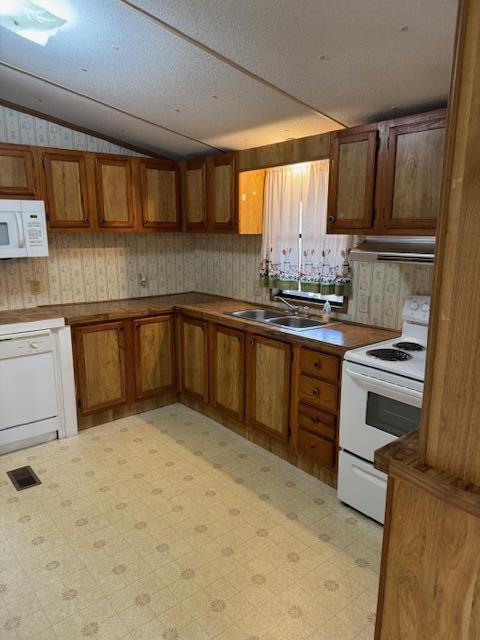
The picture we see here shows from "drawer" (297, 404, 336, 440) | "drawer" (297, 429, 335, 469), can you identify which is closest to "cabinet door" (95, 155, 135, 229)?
"drawer" (297, 404, 336, 440)

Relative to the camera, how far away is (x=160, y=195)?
3949 mm

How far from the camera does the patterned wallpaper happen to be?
9.61 feet

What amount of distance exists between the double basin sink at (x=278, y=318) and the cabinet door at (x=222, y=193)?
0.73 meters

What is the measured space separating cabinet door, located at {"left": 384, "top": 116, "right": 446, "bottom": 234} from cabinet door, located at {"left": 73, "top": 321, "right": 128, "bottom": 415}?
2.26 meters

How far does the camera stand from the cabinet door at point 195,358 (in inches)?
142

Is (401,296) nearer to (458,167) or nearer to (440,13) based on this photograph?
(440,13)

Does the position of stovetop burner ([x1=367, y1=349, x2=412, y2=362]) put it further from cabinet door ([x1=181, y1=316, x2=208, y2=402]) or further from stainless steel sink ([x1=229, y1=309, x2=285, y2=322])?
cabinet door ([x1=181, y1=316, x2=208, y2=402])

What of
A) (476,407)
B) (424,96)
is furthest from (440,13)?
(476,407)

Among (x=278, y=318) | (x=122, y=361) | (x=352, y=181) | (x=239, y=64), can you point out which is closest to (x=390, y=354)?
(x=352, y=181)

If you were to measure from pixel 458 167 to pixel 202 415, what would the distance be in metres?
3.30

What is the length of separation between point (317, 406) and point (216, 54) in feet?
6.70

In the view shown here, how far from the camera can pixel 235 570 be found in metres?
2.04

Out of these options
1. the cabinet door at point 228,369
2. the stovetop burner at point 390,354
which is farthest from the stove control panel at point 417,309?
the cabinet door at point 228,369

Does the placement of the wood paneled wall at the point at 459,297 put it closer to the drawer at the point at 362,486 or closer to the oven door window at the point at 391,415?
the oven door window at the point at 391,415
